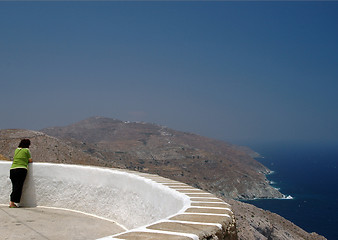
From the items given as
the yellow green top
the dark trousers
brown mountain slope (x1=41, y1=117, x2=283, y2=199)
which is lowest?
brown mountain slope (x1=41, y1=117, x2=283, y2=199)

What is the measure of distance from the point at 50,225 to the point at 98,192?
4.48 feet

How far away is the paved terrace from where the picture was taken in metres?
3.25

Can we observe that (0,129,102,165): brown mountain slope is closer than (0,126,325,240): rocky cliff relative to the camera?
No

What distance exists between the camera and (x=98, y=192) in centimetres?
694

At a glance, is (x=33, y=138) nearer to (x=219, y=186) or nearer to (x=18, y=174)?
(x=18, y=174)

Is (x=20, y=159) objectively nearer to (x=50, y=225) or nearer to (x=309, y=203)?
(x=50, y=225)

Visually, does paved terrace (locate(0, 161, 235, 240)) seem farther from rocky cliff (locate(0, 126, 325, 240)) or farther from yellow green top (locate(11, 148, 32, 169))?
rocky cliff (locate(0, 126, 325, 240))

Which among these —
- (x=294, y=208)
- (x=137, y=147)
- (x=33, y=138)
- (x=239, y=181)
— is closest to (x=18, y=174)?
(x=33, y=138)

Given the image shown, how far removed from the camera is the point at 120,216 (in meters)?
6.27

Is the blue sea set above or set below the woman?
below

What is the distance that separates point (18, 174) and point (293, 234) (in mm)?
41977

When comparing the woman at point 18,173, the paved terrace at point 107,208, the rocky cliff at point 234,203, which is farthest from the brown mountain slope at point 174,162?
the woman at point 18,173

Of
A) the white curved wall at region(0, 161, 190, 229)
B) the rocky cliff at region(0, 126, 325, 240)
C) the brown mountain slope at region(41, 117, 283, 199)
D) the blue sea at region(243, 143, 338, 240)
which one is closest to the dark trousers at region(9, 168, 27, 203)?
the white curved wall at region(0, 161, 190, 229)

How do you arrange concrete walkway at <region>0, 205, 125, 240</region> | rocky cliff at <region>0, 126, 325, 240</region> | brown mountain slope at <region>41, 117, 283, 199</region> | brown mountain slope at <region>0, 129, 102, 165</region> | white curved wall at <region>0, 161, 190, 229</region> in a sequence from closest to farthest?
concrete walkway at <region>0, 205, 125, 240</region>, white curved wall at <region>0, 161, 190, 229</region>, rocky cliff at <region>0, 126, 325, 240</region>, brown mountain slope at <region>0, 129, 102, 165</region>, brown mountain slope at <region>41, 117, 283, 199</region>
